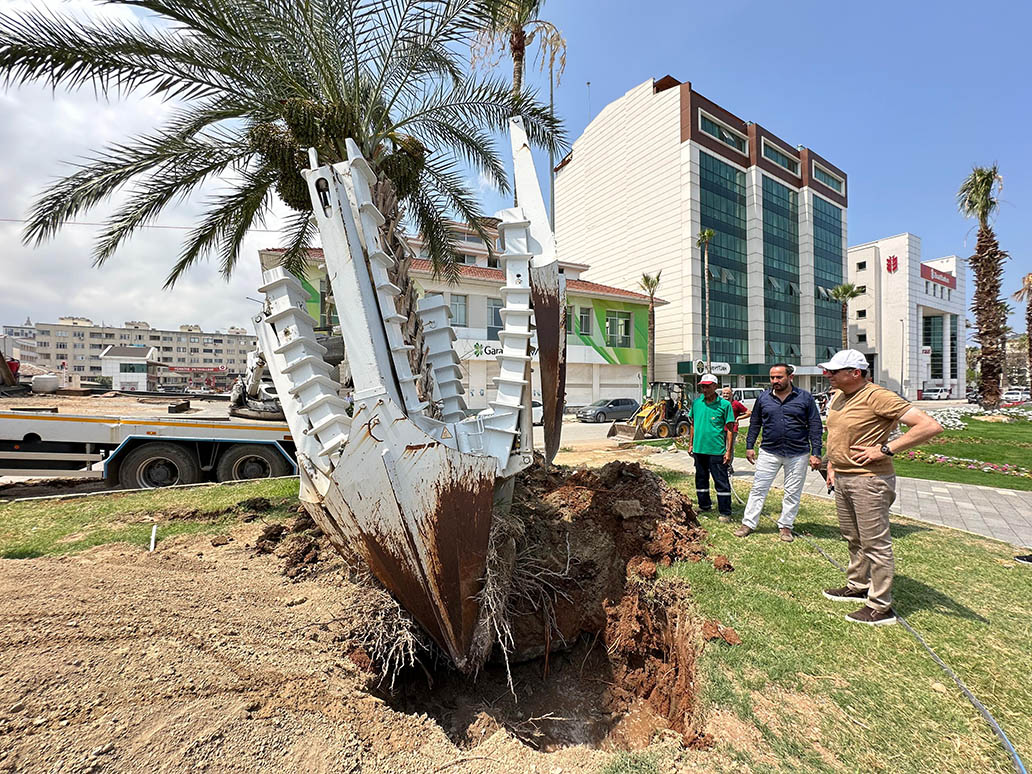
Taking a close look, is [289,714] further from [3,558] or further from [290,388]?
[3,558]

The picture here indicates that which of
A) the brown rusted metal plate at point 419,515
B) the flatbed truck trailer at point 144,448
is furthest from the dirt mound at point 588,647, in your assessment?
the flatbed truck trailer at point 144,448

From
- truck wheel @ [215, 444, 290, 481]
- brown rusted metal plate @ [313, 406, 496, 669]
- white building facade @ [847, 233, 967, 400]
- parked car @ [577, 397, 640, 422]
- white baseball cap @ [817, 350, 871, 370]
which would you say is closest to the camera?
brown rusted metal plate @ [313, 406, 496, 669]

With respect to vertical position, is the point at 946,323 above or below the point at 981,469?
above

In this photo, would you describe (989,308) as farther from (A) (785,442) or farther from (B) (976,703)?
(B) (976,703)

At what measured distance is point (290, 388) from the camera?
374 centimetres

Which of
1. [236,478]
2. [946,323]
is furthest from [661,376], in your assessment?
[946,323]

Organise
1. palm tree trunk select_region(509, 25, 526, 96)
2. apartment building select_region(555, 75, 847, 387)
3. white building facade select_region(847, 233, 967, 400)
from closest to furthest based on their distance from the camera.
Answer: palm tree trunk select_region(509, 25, 526, 96)
apartment building select_region(555, 75, 847, 387)
white building facade select_region(847, 233, 967, 400)

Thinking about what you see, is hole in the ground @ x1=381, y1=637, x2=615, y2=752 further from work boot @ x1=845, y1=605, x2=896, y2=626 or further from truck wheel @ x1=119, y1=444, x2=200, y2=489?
truck wheel @ x1=119, y1=444, x2=200, y2=489

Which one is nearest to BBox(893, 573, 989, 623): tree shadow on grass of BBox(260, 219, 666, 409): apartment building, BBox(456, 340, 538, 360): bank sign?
BBox(260, 219, 666, 409): apartment building

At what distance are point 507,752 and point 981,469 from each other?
1069cm

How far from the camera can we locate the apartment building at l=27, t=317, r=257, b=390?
A: 75.2 m

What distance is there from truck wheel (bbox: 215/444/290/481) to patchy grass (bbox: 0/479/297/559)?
0.73 meters

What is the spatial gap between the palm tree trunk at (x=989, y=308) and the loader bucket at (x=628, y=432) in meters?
17.2

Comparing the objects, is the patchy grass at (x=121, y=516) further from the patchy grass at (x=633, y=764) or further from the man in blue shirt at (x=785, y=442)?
the man in blue shirt at (x=785, y=442)
